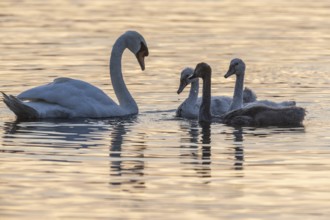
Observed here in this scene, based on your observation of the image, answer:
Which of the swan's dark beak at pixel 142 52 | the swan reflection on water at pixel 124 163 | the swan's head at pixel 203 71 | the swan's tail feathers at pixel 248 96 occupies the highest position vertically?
the swan's dark beak at pixel 142 52

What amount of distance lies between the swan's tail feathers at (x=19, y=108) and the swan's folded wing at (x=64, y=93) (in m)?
0.19

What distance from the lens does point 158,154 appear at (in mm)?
14578

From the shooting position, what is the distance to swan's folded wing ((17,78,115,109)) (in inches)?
698

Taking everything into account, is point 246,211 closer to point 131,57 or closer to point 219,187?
point 219,187

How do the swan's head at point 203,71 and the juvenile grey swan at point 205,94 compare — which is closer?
the juvenile grey swan at point 205,94

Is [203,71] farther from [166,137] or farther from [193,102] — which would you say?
[166,137]

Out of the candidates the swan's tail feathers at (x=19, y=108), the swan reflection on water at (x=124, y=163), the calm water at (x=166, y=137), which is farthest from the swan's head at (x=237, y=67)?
the swan's tail feathers at (x=19, y=108)

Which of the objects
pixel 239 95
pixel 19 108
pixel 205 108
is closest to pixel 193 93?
pixel 239 95

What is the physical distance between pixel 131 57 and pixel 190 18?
6.49 m

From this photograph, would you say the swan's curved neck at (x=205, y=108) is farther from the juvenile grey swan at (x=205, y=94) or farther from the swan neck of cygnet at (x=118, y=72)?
the swan neck of cygnet at (x=118, y=72)

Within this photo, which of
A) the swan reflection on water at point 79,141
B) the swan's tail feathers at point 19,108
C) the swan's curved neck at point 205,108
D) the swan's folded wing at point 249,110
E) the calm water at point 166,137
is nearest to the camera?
the calm water at point 166,137

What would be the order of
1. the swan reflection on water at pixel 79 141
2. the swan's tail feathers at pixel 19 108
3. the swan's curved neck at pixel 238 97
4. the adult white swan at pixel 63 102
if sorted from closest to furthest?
1. the swan reflection on water at pixel 79 141
2. the swan's tail feathers at pixel 19 108
3. the adult white swan at pixel 63 102
4. the swan's curved neck at pixel 238 97

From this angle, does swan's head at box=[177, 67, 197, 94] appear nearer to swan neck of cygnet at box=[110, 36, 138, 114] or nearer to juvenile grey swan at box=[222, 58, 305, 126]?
swan neck of cygnet at box=[110, 36, 138, 114]

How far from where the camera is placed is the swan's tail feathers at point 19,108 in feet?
56.9
